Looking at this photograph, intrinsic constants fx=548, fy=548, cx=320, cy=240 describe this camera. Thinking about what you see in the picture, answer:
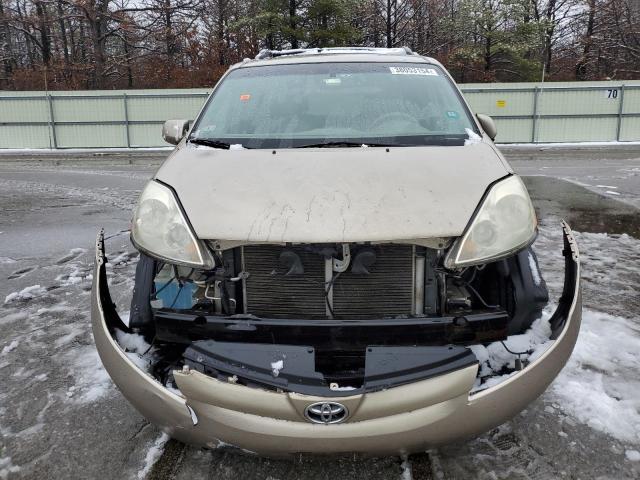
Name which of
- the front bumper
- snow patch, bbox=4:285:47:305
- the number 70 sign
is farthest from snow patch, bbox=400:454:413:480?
the number 70 sign

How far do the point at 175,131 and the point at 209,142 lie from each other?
69 centimetres

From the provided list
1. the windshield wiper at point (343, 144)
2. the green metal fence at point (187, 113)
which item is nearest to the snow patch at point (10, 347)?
the windshield wiper at point (343, 144)

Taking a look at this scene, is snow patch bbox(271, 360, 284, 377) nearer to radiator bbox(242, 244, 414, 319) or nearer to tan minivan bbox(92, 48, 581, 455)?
tan minivan bbox(92, 48, 581, 455)

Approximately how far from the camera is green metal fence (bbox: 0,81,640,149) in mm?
18719

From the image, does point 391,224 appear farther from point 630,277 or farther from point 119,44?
→ point 119,44

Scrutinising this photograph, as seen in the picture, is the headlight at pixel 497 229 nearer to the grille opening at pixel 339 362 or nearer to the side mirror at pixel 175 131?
the grille opening at pixel 339 362

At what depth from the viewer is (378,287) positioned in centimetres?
231

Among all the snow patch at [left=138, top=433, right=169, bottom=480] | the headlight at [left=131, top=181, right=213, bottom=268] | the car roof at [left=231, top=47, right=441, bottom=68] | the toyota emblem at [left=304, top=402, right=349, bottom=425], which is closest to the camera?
the toyota emblem at [left=304, top=402, right=349, bottom=425]

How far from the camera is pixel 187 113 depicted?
Answer: 1881 centimetres

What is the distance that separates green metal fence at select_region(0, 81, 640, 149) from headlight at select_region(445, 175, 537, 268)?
56.7 ft

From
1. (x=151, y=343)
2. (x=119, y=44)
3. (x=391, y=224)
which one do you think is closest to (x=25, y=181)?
(x=151, y=343)

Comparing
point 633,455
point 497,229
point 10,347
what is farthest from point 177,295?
point 633,455

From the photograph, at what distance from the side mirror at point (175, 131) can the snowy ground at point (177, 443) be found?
4.59 ft

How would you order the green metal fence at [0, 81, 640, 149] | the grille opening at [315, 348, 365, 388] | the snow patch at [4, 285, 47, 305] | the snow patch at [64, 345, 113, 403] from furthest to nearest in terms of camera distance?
1. the green metal fence at [0, 81, 640, 149]
2. the snow patch at [4, 285, 47, 305]
3. the snow patch at [64, 345, 113, 403]
4. the grille opening at [315, 348, 365, 388]
